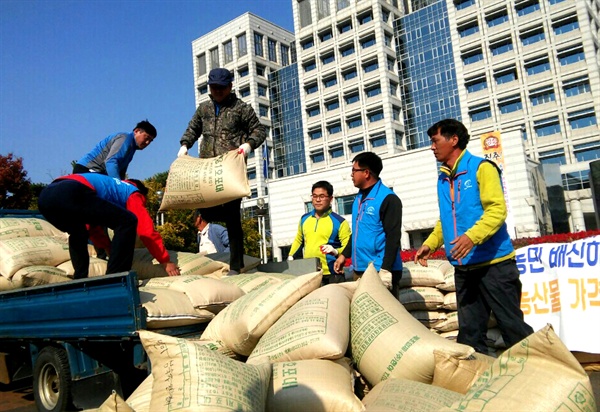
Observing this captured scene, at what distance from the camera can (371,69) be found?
5088 cm

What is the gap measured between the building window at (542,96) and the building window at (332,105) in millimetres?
19431

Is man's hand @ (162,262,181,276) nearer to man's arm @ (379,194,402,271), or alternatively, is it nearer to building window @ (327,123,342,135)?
man's arm @ (379,194,402,271)

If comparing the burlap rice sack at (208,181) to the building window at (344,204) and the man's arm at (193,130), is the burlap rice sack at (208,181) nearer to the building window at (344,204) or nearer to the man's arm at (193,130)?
the man's arm at (193,130)

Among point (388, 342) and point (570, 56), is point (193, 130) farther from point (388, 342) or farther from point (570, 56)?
point (570, 56)

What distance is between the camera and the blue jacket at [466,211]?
2.83 m

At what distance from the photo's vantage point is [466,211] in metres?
2.93

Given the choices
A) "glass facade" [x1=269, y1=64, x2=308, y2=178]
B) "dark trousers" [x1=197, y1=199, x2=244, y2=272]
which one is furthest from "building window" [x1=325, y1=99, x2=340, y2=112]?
"dark trousers" [x1=197, y1=199, x2=244, y2=272]

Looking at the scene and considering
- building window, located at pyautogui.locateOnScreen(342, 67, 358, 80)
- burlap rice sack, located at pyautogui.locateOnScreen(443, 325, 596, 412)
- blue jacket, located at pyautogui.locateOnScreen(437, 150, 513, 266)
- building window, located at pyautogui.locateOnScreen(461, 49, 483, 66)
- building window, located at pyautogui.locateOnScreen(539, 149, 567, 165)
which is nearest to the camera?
burlap rice sack, located at pyautogui.locateOnScreen(443, 325, 596, 412)

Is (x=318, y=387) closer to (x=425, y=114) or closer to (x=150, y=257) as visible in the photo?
(x=150, y=257)

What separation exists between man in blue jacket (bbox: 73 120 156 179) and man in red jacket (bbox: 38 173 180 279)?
553 mm

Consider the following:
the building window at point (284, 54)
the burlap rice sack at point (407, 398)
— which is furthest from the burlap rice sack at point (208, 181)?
the building window at point (284, 54)

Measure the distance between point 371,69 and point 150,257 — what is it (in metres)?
50.0

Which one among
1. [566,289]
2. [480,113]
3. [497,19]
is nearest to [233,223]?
[566,289]

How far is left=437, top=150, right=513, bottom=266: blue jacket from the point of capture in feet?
9.29
